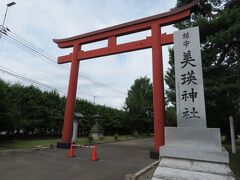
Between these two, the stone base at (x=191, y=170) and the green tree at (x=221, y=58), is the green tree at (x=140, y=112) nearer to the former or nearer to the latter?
the green tree at (x=221, y=58)

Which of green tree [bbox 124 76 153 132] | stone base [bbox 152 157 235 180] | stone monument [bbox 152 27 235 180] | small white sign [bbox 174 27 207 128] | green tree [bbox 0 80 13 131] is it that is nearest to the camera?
stone base [bbox 152 157 235 180]

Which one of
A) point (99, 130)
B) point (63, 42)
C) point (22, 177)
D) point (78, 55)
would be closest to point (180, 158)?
point (22, 177)

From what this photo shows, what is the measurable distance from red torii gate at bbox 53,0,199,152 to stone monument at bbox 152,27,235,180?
463cm

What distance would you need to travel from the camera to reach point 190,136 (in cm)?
408

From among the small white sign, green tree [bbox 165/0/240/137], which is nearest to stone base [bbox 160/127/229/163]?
the small white sign

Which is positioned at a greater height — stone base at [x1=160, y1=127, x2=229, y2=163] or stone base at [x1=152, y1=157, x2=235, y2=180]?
stone base at [x1=160, y1=127, x2=229, y2=163]

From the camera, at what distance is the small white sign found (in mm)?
4477

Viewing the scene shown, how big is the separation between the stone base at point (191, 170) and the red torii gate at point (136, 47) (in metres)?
5.11

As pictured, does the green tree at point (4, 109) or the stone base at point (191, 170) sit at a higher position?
the green tree at point (4, 109)

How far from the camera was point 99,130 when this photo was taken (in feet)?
66.6

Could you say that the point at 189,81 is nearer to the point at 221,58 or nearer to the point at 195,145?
the point at 195,145

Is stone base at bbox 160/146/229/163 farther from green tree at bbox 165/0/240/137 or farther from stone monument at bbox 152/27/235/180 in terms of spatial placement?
green tree at bbox 165/0/240/137

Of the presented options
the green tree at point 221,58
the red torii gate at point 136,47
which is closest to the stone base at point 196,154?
the green tree at point 221,58

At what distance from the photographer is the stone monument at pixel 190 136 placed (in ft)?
11.9
